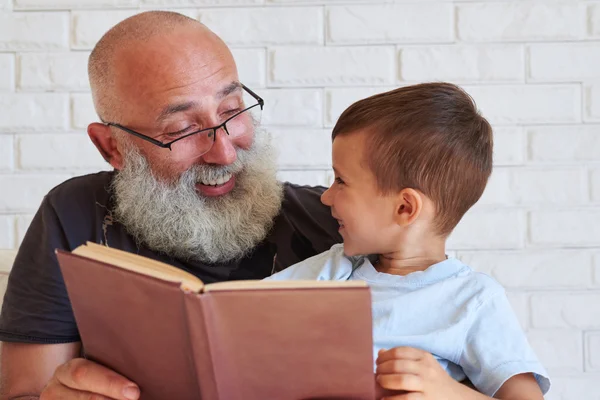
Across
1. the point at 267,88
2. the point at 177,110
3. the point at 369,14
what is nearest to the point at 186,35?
the point at 177,110

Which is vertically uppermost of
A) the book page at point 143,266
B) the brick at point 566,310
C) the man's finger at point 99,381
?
the book page at point 143,266

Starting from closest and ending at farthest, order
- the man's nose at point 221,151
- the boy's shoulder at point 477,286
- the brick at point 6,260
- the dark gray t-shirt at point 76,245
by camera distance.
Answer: the boy's shoulder at point 477,286
the dark gray t-shirt at point 76,245
the man's nose at point 221,151
the brick at point 6,260

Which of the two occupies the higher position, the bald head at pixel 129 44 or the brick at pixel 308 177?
the bald head at pixel 129 44

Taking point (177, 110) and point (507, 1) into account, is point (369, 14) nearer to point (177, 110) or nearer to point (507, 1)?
point (507, 1)

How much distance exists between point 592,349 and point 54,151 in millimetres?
1834

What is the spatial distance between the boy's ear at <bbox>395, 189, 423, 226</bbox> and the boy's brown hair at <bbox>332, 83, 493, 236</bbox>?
0.02 m

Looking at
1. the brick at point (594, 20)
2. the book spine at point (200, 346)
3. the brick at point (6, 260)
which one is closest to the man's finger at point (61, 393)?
the book spine at point (200, 346)

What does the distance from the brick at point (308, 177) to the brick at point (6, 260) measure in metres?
0.83

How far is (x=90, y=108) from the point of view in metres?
2.44

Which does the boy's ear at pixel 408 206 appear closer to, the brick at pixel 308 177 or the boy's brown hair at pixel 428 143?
the boy's brown hair at pixel 428 143

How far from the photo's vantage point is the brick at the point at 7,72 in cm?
245

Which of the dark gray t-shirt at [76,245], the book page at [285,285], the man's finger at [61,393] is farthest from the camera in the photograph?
the dark gray t-shirt at [76,245]

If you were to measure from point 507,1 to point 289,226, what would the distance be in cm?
105

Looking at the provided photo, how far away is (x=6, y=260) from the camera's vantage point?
2062 millimetres
